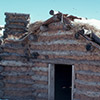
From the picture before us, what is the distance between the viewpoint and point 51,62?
952 cm

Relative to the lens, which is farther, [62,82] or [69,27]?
[62,82]

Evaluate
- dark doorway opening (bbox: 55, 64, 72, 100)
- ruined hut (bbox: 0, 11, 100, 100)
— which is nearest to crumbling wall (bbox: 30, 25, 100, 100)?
ruined hut (bbox: 0, 11, 100, 100)

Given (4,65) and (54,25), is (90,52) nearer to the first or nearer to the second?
(54,25)

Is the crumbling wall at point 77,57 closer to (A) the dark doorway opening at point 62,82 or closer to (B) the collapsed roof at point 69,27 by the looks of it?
(B) the collapsed roof at point 69,27

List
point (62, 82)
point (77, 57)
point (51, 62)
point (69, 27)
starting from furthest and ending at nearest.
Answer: point (62, 82) → point (51, 62) → point (69, 27) → point (77, 57)

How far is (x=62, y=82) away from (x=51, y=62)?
2035mm

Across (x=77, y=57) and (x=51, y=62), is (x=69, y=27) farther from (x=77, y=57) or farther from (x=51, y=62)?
(x=51, y=62)

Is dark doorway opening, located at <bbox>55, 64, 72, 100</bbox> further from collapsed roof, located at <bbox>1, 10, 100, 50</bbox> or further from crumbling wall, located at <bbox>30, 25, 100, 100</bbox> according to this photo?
collapsed roof, located at <bbox>1, 10, 100, 50</bbox>

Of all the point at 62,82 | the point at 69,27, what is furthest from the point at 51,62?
the point at 62,82

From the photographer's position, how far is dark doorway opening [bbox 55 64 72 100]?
10781 mm

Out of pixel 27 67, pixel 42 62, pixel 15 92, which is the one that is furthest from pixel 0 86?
pixel 42 62

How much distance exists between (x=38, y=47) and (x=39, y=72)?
119cm

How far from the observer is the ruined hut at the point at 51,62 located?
8.32 m

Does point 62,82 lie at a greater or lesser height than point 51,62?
lesser
